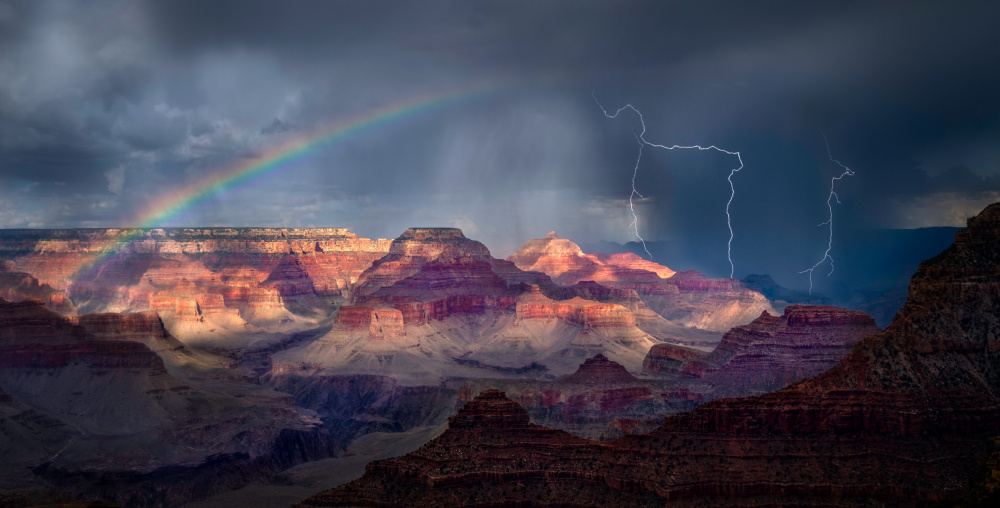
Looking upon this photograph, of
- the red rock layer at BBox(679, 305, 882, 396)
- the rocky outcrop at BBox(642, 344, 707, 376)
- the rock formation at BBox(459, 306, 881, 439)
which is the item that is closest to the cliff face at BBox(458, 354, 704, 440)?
the rock formation at BBox(459, 306, 881, 439)

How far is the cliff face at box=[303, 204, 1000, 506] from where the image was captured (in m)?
40.0

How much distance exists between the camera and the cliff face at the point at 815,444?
40.0 metres

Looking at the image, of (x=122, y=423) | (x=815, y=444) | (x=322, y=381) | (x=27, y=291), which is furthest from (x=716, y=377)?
(x=27, y=291)

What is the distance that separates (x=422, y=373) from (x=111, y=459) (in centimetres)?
5474

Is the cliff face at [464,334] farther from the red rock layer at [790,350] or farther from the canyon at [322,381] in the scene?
the red rock layer at [790,350]

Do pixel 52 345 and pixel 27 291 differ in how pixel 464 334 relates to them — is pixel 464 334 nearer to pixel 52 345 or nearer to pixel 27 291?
pixel 52 345

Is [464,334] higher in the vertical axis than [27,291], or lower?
lower

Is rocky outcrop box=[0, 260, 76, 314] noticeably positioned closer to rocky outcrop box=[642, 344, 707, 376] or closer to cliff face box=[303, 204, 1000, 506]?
rocky outcrop box=[642, 344, 707, 376]

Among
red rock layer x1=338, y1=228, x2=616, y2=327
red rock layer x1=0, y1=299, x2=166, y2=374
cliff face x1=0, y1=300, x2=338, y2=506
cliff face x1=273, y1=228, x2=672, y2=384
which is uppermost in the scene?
red rock layer x1=338, y1=228, x2=616, y2=327

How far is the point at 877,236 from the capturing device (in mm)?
170875

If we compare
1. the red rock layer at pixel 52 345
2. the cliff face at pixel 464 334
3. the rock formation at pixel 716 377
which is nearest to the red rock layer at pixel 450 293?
the cliff face at pixel 464 334

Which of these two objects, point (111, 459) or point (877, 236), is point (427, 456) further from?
point (877, 236)

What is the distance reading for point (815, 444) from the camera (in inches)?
1645

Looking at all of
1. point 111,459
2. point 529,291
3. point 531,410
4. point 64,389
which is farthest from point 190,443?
point 529,291
